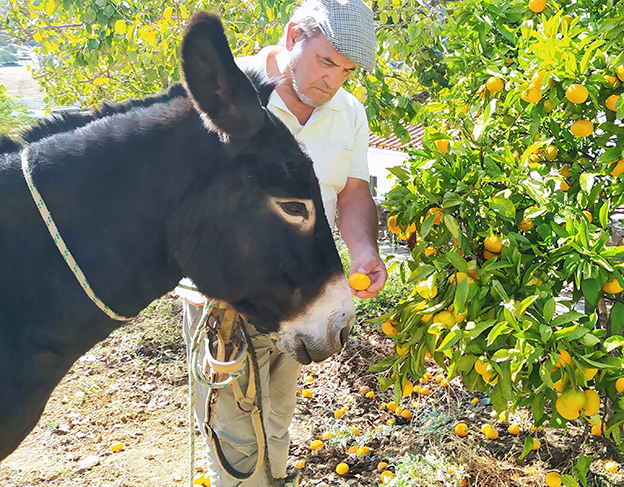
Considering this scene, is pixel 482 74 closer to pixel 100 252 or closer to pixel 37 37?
pixel 100 252

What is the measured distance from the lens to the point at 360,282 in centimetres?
185

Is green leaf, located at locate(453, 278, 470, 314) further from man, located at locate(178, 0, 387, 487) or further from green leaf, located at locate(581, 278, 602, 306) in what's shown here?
man, located at locate(178, 0, 387, 487)

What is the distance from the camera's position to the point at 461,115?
206cm

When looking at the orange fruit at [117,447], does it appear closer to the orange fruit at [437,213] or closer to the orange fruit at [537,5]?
the orange fruit at [437,213]

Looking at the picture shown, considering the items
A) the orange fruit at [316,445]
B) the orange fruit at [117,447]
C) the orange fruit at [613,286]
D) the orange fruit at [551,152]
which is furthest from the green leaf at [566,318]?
the orange fruit at [117,447]

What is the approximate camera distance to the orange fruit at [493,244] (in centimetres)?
160

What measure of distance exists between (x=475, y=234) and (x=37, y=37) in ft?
16.7

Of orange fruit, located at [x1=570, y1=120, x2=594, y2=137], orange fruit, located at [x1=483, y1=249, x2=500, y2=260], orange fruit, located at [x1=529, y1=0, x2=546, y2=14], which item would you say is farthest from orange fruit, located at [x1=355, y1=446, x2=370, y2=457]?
orange fruit, located at [x1=529, y1=0, x2=546, y2=14]

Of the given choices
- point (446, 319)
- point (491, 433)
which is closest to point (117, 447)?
point (491, 433)

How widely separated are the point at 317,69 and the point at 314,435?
2.23 m

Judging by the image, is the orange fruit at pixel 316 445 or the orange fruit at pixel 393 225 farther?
the orange fruit at pixel 316 445

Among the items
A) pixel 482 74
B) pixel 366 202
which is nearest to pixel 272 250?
pixel 366 202

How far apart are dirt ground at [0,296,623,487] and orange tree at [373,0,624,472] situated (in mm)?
906

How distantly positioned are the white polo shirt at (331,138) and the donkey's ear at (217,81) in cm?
61
